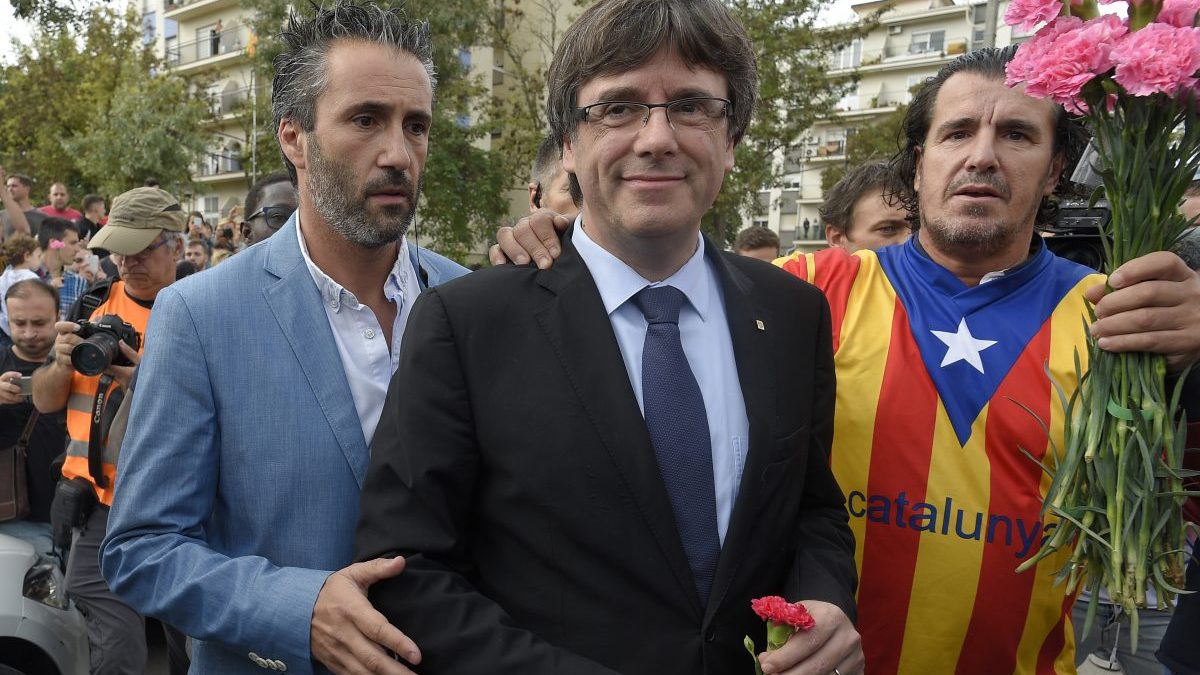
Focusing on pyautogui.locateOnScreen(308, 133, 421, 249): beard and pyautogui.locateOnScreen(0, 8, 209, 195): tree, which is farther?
pyautogui.locateOnScreen(0, 8, 209, 195): tree

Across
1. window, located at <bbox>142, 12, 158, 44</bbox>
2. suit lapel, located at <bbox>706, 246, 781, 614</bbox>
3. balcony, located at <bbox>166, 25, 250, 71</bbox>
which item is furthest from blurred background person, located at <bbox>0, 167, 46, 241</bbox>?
window, located at <bbox>142, 12, 158, 44</bbox>

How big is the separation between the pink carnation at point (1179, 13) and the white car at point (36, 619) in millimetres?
4261

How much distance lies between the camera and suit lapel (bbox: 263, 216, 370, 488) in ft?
6.65

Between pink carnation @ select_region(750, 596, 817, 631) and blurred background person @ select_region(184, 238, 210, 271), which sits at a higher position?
blurred background person @ select_region(184, 238, 210, 271)

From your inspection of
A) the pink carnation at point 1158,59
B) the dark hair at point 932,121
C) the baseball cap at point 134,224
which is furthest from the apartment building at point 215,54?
the pink carnation at point 1158,59

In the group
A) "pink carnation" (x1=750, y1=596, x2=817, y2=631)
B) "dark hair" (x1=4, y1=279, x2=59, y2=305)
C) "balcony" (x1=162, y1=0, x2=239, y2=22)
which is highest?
"balcony" (x1=162, y1=0, x2=239, y2=22)

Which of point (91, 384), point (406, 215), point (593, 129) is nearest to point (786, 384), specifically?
point (593, 129)

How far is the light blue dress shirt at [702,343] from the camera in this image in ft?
5.66

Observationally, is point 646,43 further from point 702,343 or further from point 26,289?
point 26,289

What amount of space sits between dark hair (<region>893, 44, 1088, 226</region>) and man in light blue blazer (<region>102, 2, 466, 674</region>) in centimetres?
144

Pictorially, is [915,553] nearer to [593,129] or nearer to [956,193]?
[956,193]

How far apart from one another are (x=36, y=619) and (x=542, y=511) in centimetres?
312

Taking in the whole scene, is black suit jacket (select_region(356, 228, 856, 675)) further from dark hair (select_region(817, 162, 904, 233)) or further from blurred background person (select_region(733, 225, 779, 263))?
blurred background person (select_region(733, 225, 779, 263))

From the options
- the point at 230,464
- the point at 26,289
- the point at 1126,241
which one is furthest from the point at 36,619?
the point at 1126,241
